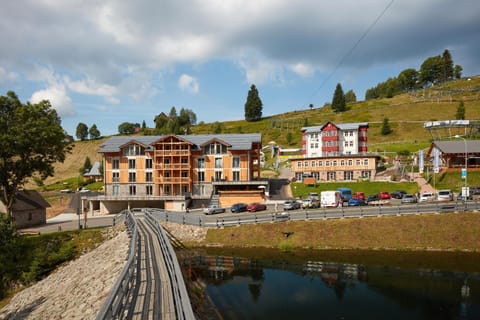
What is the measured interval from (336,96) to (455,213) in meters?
127

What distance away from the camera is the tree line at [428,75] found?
18375cm

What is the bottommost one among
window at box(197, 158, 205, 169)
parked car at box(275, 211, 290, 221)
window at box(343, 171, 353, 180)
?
parked car at box(275, 211, 290, 221)

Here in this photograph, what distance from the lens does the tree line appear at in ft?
603

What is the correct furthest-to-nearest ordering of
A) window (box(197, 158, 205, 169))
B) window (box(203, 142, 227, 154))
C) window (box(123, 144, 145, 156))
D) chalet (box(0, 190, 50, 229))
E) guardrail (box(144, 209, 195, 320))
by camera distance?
window (box(123, 144, 145, 156)) → window (box(197, 158, 205, 169)) → window (box(203, 142, 227, 154)) → chalet (box(0, 190, 50, 229)) → guardrail (box(144, 209, 195, 320))

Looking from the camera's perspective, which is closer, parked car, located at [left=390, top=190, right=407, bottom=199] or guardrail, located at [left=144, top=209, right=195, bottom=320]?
guardrail, located at [left=144, top=209, right=195, bottom=320]

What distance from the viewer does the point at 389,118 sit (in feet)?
422

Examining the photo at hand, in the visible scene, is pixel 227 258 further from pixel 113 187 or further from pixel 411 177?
pixel 411 177

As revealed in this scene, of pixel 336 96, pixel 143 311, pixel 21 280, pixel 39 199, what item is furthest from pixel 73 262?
pixel 336 96

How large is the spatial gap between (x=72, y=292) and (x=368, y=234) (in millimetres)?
28841

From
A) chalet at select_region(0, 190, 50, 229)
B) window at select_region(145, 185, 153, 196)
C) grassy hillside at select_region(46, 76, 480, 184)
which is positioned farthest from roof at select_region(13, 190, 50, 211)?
grassy hillside at select_region(46, 76, 480, 184)

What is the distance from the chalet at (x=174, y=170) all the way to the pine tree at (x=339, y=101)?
338 ft

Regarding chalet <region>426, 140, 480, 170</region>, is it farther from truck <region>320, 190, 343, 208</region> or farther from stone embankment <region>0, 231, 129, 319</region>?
stone embankment <region>0, 231, 129, 319</region>

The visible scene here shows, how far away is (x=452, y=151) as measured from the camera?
5978cm

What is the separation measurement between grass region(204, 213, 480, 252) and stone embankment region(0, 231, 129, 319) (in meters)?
13.8
